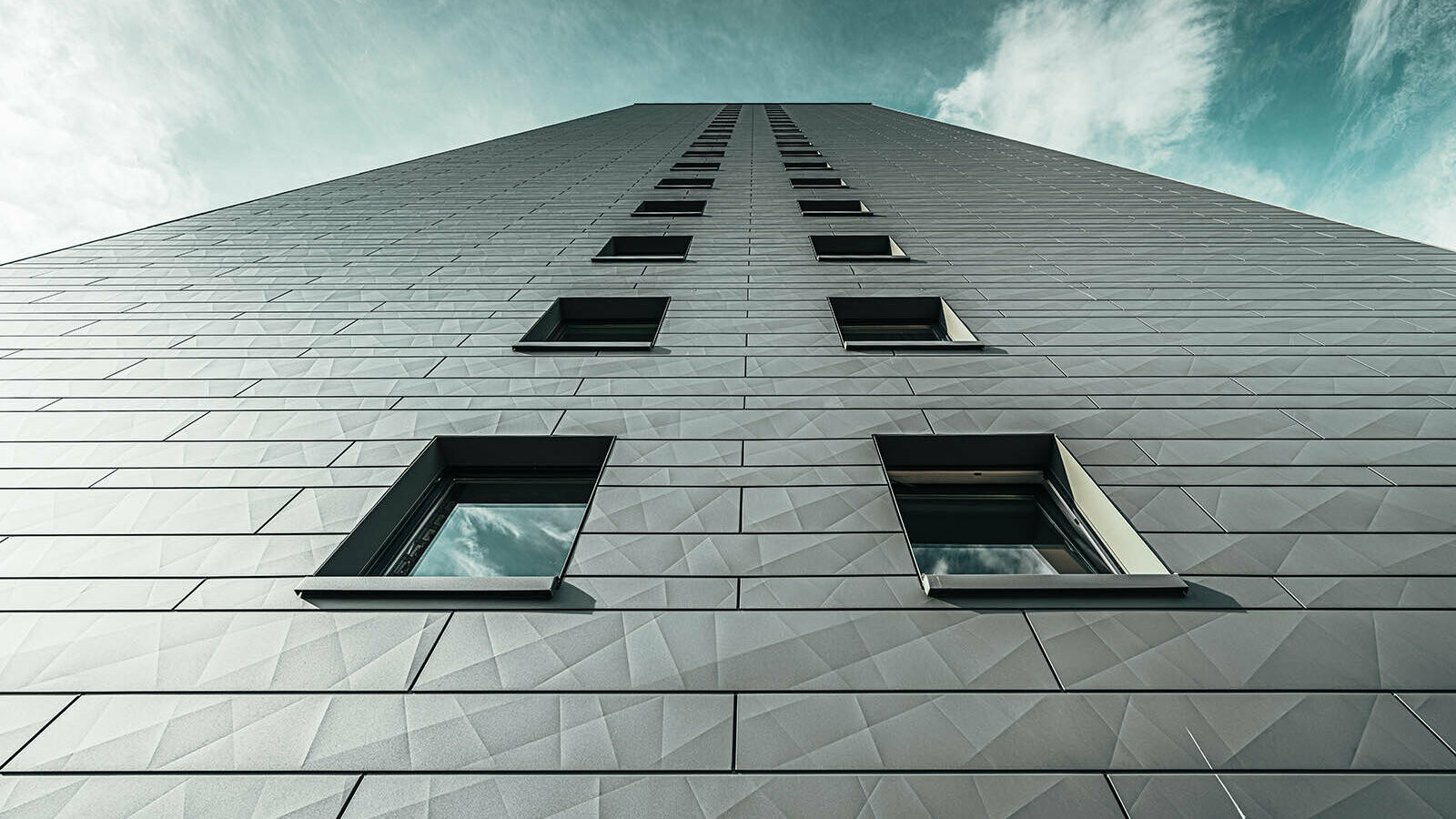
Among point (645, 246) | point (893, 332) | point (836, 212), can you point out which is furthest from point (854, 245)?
point (645, 246)

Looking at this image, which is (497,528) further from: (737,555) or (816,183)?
(816,183)

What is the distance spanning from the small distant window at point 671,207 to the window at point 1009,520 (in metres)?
9.01

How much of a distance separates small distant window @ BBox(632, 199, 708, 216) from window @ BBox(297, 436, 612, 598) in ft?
27.6

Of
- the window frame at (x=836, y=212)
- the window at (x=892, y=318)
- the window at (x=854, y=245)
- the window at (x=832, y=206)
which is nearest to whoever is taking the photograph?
the window at (x=892, y=318)

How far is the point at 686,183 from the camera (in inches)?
600

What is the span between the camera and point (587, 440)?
18.4 feet

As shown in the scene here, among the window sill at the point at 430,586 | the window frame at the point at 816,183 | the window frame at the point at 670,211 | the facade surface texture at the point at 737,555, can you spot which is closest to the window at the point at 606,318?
the facade surface texture at the point at 737,555

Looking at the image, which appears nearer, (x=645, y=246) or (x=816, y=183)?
(x=645, y=246)

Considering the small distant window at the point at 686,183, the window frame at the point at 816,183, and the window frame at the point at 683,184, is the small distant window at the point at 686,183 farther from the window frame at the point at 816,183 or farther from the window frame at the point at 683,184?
the window frame at the point at 816,183

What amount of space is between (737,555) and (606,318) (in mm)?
5552

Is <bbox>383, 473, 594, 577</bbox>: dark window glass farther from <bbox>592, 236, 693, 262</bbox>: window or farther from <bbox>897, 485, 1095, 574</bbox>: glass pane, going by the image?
<bbox>592, 236, 693, 262</bbox>: window

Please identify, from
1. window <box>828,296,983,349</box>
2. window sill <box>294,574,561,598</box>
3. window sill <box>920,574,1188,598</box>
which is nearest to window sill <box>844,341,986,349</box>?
window <box>828,296,983,349</box>

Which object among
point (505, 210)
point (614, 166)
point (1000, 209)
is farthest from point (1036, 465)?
point (614, 166)

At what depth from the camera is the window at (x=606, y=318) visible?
8.57 metres
